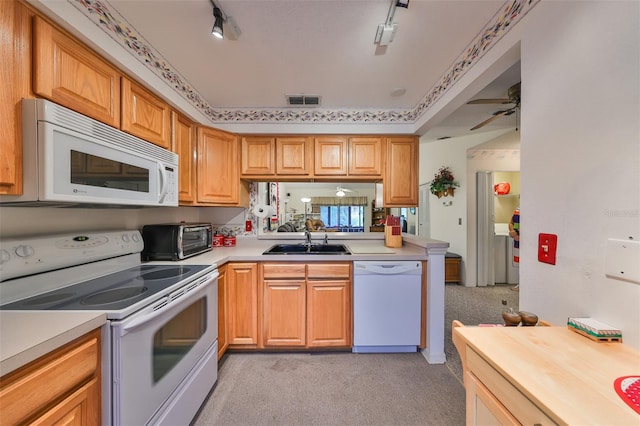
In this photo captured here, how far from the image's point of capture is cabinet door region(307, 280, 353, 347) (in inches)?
80.3

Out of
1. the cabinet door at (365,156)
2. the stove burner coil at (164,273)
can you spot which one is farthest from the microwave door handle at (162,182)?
the cabinet door at (365,156)

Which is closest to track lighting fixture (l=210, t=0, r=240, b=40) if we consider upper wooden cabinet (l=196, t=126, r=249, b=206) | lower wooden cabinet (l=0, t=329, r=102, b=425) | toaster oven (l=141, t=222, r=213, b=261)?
upper wooden cabinet (l=196, t=126, r=249, b=206)

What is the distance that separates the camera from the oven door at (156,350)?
93 centimetres

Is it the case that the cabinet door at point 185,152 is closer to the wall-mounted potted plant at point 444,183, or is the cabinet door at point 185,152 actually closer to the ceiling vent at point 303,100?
the ceiling vent at point 303,100

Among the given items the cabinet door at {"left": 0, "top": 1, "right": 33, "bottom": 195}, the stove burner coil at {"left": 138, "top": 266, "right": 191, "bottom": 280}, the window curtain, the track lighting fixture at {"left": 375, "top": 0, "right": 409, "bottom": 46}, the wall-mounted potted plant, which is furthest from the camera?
the window curtain

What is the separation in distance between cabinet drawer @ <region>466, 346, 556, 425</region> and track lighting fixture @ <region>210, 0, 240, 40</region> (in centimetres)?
198

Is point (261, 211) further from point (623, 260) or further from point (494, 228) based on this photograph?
point (494, 228)

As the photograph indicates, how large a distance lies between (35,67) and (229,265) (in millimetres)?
1571

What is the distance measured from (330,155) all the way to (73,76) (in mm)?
1926

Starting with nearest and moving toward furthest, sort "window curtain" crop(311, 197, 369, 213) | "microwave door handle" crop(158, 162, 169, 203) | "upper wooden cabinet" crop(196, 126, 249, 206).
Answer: "microwave door handle" crop(158, 162, 169, 203)
"upper wooden cabinet" crop(196, 126, 249, 206)
"window curtain" crop(311, 197, 369, 213)

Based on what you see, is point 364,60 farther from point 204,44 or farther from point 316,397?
point 316,397

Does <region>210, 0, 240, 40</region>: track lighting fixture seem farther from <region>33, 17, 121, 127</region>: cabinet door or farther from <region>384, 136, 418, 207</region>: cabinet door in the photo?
<region>384, 136, 418, 207</region>: cabinet door

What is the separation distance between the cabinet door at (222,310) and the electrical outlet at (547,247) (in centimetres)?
206

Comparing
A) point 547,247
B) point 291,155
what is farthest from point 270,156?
point 547,247
